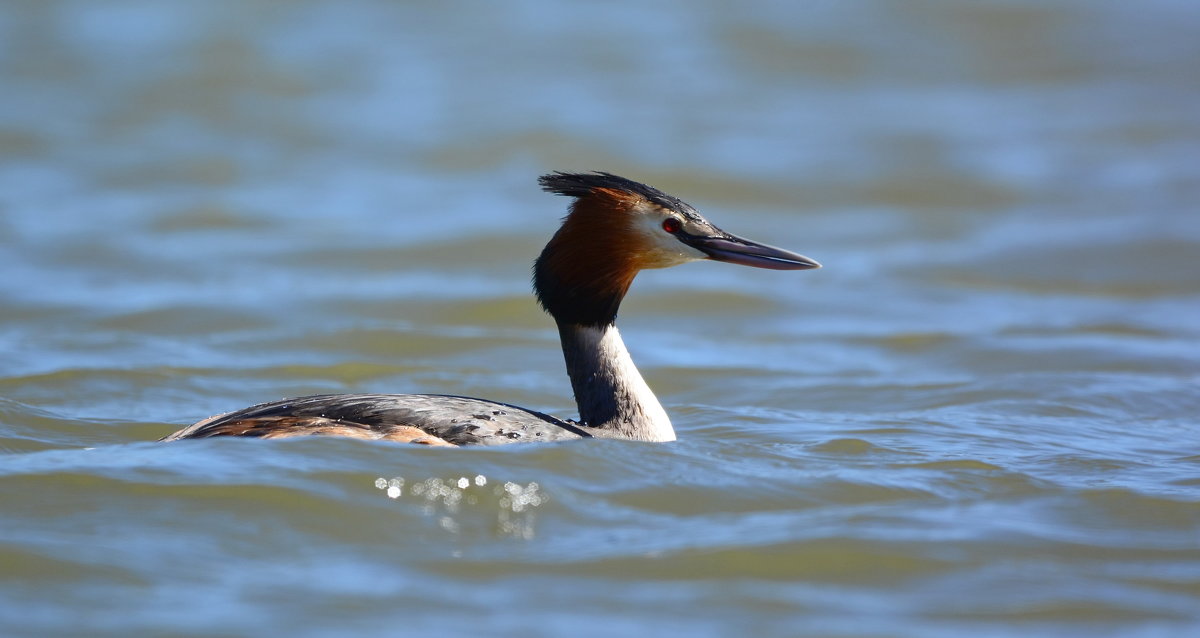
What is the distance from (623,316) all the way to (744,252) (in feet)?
13.4

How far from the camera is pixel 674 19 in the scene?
754 inches

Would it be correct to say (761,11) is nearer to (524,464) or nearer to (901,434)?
(901,434)

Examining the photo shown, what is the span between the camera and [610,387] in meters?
6.92

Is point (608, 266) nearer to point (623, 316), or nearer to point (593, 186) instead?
point (593, 186)

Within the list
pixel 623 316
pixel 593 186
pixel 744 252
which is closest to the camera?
pixel 593 186

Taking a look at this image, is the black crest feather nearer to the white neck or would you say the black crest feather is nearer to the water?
the white neck

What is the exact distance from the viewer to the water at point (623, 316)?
206 inches

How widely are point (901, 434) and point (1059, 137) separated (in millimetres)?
9601

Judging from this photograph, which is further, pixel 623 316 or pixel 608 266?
pixel 623 316

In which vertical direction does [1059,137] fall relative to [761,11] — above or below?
below

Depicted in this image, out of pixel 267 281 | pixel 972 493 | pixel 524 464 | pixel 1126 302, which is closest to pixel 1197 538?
pixel 972 493

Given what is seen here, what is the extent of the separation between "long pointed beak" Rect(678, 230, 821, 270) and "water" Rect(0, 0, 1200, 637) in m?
0.86

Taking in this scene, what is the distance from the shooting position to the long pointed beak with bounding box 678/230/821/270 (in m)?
6.96

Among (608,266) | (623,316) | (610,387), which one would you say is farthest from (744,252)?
(623,316)
